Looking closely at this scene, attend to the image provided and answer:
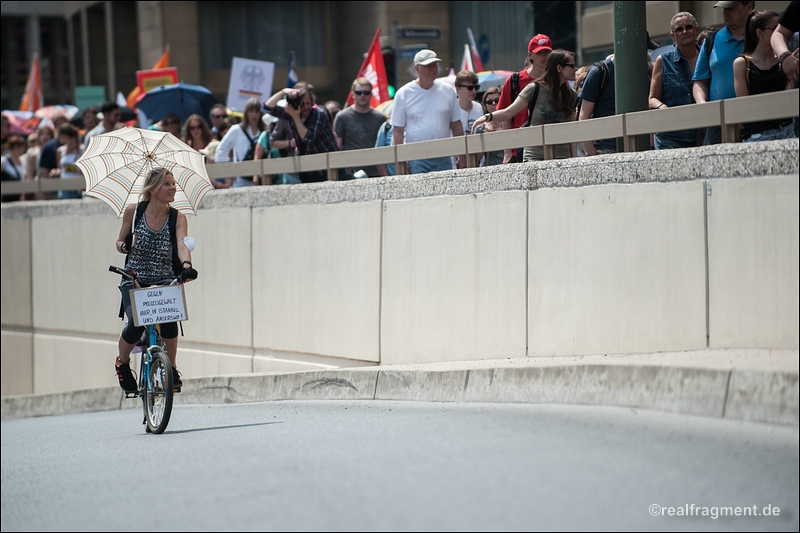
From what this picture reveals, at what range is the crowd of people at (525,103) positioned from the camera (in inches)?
355

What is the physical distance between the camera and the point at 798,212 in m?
7.96

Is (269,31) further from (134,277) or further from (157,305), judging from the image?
(157,305)

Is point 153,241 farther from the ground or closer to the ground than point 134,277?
farther from the ground

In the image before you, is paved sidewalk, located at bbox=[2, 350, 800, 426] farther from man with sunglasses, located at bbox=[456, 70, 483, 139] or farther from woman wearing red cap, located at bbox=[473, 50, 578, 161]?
man with sunglasses, located at bbox=[456, 70, 483, 139]

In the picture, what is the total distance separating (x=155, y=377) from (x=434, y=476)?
357 centimetres

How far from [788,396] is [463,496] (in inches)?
86.9

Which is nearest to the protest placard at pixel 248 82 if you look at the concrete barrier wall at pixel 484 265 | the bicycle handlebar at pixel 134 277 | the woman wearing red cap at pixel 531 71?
the concrete barrier wall at pixel 484 265

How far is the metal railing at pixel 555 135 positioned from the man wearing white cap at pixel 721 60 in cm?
49

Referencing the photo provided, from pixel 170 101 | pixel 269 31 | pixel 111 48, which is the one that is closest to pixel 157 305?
pixel 170 101

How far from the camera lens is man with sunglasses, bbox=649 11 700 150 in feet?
34.1

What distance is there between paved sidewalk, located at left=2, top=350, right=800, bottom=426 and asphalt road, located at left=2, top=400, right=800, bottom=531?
165 millimetres

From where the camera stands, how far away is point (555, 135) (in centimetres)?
1041

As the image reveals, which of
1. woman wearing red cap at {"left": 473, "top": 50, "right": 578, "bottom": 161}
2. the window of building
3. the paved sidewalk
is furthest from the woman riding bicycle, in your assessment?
the window of building

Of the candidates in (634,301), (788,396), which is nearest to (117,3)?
(634,301)
